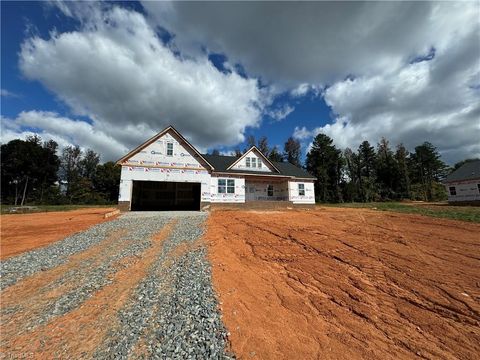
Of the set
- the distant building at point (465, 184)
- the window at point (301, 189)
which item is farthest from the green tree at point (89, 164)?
the distant building at point (465, 184)

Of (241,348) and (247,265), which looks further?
(247,265)

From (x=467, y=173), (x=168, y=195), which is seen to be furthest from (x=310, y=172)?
(x=168, y=195)

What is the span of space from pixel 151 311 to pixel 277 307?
108 inches

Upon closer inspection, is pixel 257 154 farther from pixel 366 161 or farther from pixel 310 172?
pixel 366 161

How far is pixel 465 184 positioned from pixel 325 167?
83.0 feet

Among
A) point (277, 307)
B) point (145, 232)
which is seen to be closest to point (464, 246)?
point (277, 307)

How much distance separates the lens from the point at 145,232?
1181 centimetres

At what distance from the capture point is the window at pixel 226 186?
2449 centimetres

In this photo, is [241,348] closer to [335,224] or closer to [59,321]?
[59,321]

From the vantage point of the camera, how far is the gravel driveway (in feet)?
13.0

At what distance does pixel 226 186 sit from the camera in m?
24.7

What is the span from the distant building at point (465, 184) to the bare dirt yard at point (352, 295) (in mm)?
28836

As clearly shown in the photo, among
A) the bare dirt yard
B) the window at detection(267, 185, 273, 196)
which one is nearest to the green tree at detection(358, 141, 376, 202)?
the window at detection(267, 185, 273, 196)

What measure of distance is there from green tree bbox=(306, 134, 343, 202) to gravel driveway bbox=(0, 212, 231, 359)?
46210 millimetres
